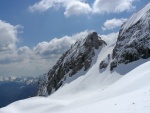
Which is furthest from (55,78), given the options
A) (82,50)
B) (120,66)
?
(120,66)

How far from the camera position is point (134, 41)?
72188mm

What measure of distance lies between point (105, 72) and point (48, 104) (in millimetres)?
24875

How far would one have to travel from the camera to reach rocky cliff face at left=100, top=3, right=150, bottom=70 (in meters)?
69.7

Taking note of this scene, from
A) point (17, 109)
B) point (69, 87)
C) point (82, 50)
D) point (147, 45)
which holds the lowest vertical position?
point (17, 109)

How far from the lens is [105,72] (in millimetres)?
78438

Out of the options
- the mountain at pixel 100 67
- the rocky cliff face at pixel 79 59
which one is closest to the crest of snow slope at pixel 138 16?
the mountain at pixel 100 67

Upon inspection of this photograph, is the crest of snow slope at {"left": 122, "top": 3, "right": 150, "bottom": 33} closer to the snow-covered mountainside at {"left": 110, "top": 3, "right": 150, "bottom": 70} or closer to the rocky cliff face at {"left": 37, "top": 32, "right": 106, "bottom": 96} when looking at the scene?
the snow-covered mountainside at {"left": 110, "top": 3, "right": 150, "bottom": 70}

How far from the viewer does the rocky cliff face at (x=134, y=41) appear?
69688 mm

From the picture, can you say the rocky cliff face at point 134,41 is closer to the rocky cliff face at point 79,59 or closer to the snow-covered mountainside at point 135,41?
the snow-covered mountainside at point 135,41

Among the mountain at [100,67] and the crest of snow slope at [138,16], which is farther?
the crest of snow slope at [138,16]

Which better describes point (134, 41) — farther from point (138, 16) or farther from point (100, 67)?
point (100, 67)

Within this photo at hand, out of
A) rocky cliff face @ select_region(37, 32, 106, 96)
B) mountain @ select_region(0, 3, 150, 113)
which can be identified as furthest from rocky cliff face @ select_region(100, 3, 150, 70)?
rocky cliff face @ select_region(37, 32, 106, 96)

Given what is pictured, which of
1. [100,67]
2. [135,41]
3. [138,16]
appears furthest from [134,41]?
[100,67]

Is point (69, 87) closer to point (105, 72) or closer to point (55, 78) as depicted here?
point (105, 72)
